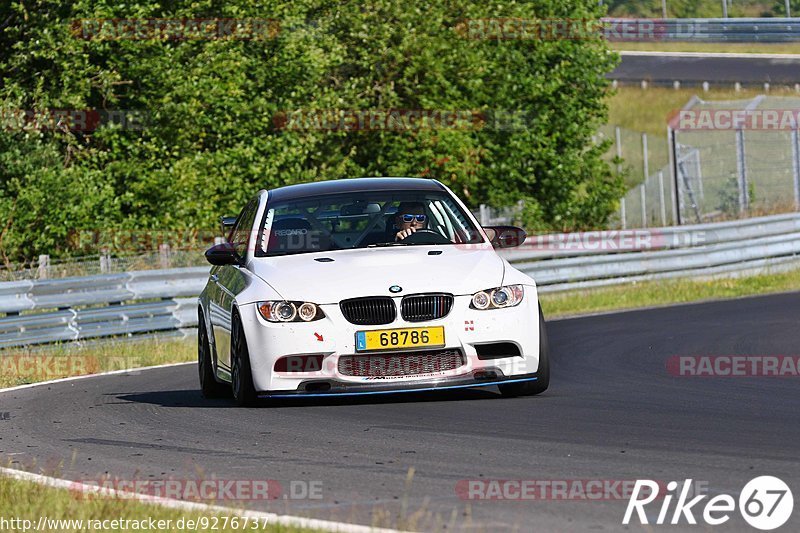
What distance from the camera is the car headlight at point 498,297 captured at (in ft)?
30.9

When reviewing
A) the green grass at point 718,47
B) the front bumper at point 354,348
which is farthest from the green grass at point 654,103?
the front bumper at point 354,348

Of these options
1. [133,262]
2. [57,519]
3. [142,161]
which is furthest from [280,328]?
[142,161]

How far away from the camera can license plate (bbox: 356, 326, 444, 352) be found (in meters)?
9.23

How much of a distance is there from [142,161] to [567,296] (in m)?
10.7

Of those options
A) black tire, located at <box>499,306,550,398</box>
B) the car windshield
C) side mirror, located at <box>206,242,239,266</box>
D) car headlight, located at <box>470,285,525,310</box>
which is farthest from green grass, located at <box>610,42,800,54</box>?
car headlight, located at <box>470,285,525,310</box>

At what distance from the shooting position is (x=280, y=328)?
368 inches

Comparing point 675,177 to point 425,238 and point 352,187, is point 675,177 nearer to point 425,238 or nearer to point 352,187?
point 352,187

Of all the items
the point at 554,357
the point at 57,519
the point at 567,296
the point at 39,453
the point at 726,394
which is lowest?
the point at 567,296

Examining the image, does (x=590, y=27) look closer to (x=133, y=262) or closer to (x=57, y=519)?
(x=133, y=262)

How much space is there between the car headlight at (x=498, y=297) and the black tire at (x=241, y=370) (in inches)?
56.6

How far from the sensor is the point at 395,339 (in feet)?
30.3

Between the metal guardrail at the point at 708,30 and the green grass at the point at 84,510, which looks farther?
the metal guardrail at the point at 708,30

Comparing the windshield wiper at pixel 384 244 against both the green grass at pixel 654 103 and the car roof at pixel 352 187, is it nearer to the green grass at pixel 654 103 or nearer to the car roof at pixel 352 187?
the car roof at pixel 352 187

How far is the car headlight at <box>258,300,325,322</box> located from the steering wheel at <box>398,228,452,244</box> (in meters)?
1.22
